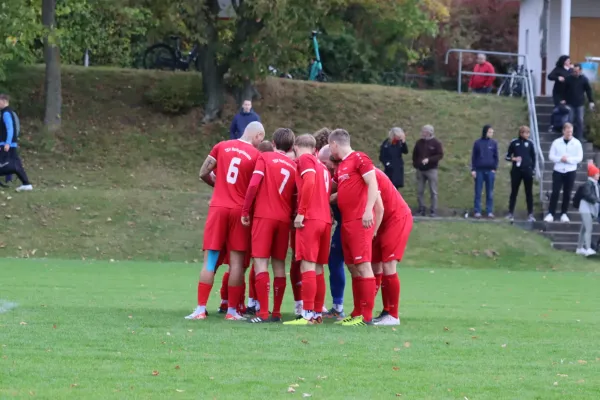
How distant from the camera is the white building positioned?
3409 cm

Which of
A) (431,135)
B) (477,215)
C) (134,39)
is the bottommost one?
(477,215)

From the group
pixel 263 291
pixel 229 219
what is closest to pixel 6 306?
pixel 229 219

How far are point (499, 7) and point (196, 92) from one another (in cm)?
1641

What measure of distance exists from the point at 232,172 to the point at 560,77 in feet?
60.5

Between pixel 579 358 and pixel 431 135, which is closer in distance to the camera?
pixel 579 358

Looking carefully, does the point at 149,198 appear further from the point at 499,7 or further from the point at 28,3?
the point at 499,7

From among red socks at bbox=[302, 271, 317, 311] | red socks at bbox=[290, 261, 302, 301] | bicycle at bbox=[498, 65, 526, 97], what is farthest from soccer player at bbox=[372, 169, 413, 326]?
bicycle at bbox=[498, 65, 526, 97]

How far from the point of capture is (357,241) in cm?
1175

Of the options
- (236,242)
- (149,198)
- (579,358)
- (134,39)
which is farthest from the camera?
(134,39)

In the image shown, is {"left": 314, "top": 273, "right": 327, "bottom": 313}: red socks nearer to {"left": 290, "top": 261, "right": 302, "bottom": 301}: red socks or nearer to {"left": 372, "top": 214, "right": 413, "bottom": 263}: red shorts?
{"left": 290, "top": 261, "right": 302, "bottom": 301}: red socks

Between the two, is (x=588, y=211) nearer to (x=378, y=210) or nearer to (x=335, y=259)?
(x=335, y=259)

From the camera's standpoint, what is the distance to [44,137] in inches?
1188

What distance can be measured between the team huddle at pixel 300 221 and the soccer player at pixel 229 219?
0.4 inches

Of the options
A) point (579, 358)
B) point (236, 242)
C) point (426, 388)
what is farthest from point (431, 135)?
point (426, 388)
